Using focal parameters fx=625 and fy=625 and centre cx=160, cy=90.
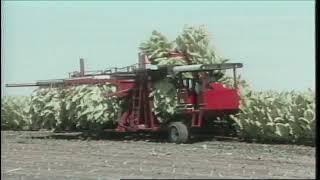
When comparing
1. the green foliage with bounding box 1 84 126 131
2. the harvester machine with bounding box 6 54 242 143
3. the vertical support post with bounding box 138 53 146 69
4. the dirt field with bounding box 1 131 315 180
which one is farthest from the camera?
the green foliage with bounding box 1 84 126 131

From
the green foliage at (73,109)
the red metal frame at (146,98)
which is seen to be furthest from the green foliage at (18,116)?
the red metal frame at (146,98)

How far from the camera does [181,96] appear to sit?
1159 cm

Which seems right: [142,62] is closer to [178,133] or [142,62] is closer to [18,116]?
[178,133]

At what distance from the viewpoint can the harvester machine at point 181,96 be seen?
36.5 feet

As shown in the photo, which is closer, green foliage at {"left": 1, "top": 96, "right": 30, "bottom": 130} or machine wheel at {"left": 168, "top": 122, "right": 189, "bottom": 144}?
green foliage at {"left": 1, "top": 96, "right": 30, "bottom": 130}

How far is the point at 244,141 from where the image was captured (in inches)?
446

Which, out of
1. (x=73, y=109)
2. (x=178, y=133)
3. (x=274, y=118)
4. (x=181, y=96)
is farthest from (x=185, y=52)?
(x=73, y=109)

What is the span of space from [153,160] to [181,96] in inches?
153

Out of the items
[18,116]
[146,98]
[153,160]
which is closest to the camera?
[153,160]

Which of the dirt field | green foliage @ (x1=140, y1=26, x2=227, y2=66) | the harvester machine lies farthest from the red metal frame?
the dirt field

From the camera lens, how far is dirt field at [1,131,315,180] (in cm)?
644

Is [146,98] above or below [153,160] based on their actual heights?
above

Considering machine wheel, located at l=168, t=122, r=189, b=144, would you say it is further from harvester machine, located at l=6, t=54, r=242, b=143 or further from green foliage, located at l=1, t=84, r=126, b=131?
green foliage, located at l=1, t=84, r=126, b=131

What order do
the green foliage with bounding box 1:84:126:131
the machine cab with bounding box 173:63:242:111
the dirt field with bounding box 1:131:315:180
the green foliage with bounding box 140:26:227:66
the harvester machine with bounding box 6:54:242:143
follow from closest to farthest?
the dirt field with bounding box 1:131:315:180, the green foliage with bounding box 140:26:227:66, the harvester machine with bounding box 6:54:242:143, the machine cab with bounding box 173:63:242:111, the green foliage with bounding box 1:84:126:131
